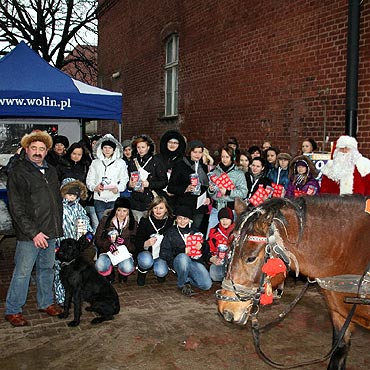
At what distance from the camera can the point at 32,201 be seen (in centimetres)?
468

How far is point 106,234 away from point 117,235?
153mm

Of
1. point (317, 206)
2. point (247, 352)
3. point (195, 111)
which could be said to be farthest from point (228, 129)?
point (317, 206)

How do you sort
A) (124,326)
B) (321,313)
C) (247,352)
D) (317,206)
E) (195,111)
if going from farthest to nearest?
(195,111) → (321,313) → (124,326) → (247,352) → (317,206)

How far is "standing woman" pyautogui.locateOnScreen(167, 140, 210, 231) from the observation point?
6770 mm

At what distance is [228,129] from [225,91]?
2.96 feet

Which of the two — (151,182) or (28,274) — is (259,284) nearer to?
(28,274)

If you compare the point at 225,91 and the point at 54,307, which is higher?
the point at 225,91

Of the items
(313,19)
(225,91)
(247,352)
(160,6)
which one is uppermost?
(160,6)

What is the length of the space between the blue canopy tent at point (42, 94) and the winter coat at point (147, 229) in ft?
7.08

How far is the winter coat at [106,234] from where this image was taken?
6.16m

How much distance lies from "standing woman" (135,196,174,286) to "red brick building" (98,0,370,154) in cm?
334

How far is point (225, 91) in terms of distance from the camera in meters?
10.7

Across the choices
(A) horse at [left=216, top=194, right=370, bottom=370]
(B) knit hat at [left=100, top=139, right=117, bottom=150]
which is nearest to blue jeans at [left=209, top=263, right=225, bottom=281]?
(B) knit hat at [left=100, top=139, right=117, bottom=150]

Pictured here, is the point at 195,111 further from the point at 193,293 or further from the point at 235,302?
the point at 235,302
